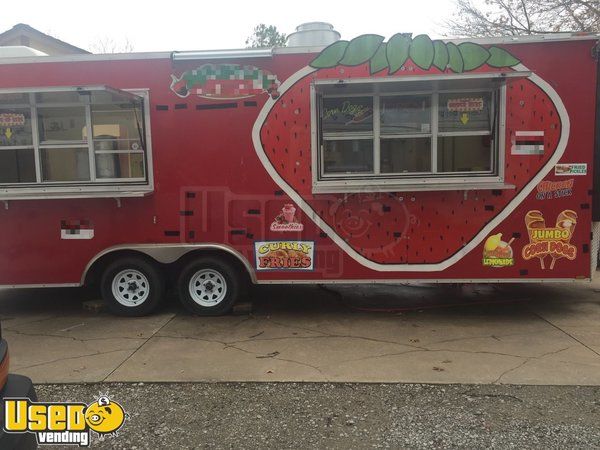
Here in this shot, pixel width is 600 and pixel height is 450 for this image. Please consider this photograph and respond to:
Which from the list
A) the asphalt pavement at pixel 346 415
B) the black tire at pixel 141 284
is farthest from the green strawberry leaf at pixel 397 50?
the black tire at pixel 141 284

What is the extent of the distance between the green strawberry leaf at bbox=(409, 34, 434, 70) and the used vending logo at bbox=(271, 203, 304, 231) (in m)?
2.23

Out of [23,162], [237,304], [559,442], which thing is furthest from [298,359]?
[23,162]

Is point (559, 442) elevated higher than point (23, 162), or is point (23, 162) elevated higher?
point (23, 162)

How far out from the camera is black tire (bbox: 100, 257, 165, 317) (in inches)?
237

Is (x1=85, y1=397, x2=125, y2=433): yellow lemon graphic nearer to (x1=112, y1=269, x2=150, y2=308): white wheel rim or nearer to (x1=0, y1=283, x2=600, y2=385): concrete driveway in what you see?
(x1=0, y1=283, x2=600, y2=385): concrete driveway

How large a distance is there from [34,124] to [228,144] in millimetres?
2382

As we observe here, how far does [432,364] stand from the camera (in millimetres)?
4461

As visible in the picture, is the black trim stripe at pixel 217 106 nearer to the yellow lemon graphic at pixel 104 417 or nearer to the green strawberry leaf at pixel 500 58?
the green strawberry leaf at pixel 500 58

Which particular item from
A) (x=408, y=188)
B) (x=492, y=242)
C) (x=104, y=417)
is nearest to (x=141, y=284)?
(x=104, y=417)

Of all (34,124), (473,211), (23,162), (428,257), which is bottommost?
(428,257)

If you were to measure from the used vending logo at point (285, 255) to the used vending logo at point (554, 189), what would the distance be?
274 centimetres

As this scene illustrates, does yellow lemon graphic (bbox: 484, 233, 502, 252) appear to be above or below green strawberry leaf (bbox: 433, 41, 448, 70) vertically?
below

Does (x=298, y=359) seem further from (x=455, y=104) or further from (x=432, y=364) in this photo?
(x=455, y=104)

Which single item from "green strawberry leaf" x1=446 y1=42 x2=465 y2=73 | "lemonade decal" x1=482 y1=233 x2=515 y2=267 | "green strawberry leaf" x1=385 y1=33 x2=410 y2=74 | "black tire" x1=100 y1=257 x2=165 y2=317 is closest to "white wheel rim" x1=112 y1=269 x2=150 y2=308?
"black tire" x1=100 y1=257 x2=165 y2=317
